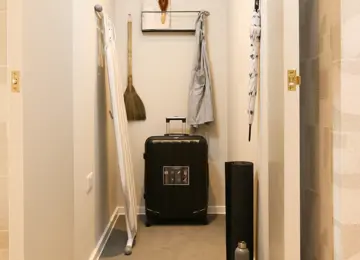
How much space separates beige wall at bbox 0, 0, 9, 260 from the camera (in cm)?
151

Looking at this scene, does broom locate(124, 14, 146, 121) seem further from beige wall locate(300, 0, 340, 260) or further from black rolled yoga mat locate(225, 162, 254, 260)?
beige wall locate(300, 0, 340, 260)

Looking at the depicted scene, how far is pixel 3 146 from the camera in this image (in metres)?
1.53

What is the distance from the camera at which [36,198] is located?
153 cm

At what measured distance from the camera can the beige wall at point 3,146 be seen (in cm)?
151

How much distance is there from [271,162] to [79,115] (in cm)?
123

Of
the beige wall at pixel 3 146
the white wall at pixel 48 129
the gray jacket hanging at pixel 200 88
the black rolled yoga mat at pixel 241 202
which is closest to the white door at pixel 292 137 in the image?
the black rolled yoga mat at pixel 241 202

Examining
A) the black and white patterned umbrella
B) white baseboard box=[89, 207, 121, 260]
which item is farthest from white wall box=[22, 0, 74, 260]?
the black and white patterned umbrella

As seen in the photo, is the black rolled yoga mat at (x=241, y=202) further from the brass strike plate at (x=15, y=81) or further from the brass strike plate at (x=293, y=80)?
the brass strike plate at (x=15, y=81)

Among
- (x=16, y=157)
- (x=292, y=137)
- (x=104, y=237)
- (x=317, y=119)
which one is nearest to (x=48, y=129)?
(x=16, y=157)

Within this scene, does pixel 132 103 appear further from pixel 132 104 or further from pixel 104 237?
pixel 104 237

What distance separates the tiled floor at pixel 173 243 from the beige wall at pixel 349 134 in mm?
1790

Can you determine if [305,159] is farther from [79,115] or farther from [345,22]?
[79,115]

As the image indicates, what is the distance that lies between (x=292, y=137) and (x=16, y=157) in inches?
39.8

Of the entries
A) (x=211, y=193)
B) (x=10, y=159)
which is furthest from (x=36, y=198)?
(x=211, y=193)
